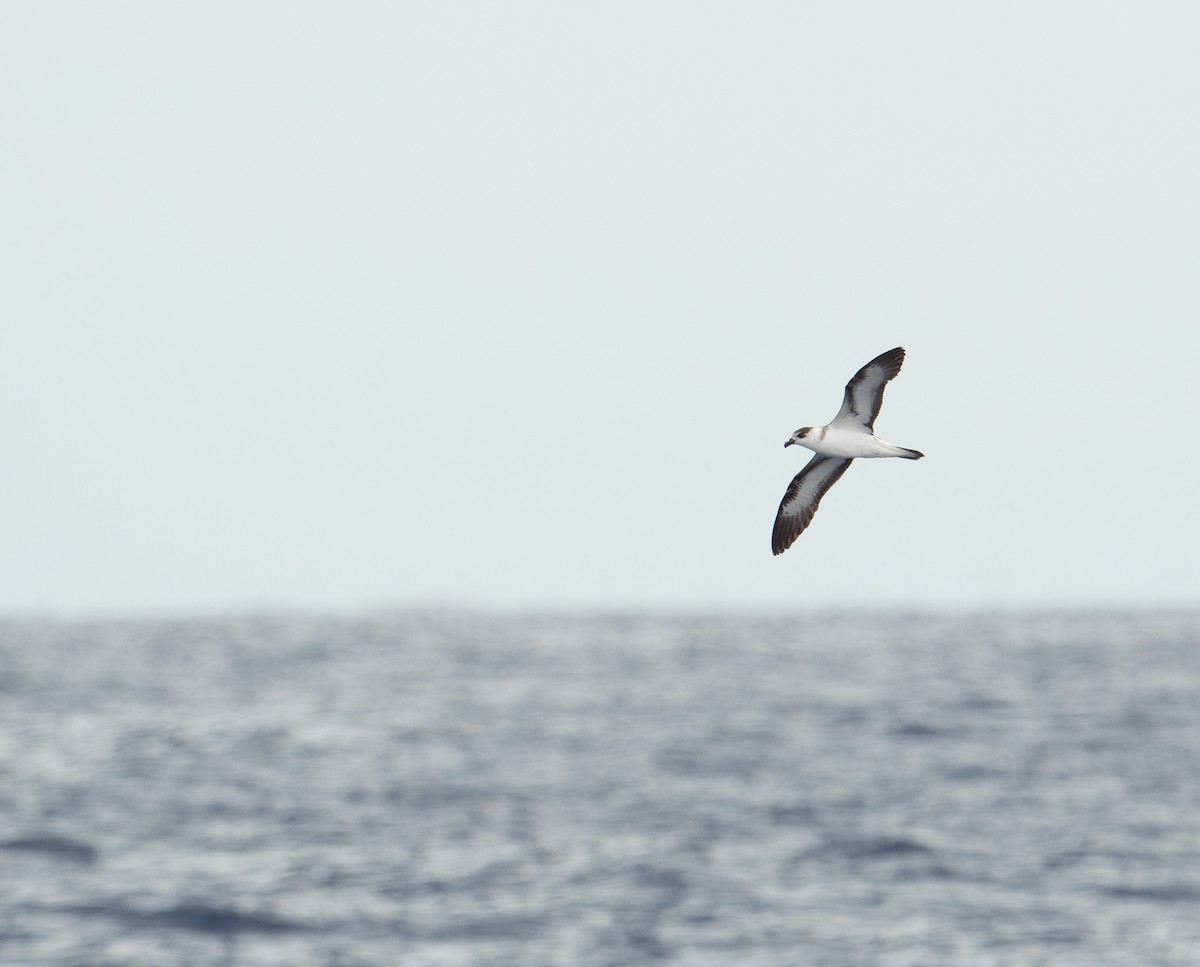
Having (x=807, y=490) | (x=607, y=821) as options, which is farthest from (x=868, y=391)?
(x=607, y=821)

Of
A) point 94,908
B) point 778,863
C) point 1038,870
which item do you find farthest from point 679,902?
point 94,908

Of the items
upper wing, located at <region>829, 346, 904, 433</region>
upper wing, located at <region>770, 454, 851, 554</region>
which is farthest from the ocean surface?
upper wing, located at <region>829, 346, 904, 433</region>

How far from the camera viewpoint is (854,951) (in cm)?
2391

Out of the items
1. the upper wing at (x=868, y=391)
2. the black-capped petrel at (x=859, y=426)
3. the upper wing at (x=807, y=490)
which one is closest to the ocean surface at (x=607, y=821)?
the upper wing at (x=807, y=490)

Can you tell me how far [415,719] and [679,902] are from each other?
30.2 metres

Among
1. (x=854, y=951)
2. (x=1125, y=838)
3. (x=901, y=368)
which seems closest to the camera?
(x=901, y=368)

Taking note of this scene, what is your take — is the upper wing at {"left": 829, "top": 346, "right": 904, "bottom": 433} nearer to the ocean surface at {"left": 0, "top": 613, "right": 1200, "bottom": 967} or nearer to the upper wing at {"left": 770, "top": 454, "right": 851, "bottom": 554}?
the upper wing at {"left": 770, "top": 454, "right": 851, "bottom": 554}

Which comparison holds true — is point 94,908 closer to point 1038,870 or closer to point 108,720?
point 1038,870

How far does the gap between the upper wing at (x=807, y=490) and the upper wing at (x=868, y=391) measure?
1.10 metres

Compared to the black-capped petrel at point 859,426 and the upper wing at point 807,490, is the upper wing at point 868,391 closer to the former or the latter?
the black-capped petrel at point 859,426

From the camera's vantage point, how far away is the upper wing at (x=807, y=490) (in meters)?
12.8

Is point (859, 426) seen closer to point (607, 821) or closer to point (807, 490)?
point (807, 490)

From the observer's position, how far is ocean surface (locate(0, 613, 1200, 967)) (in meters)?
25.0

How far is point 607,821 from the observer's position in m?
34.7
